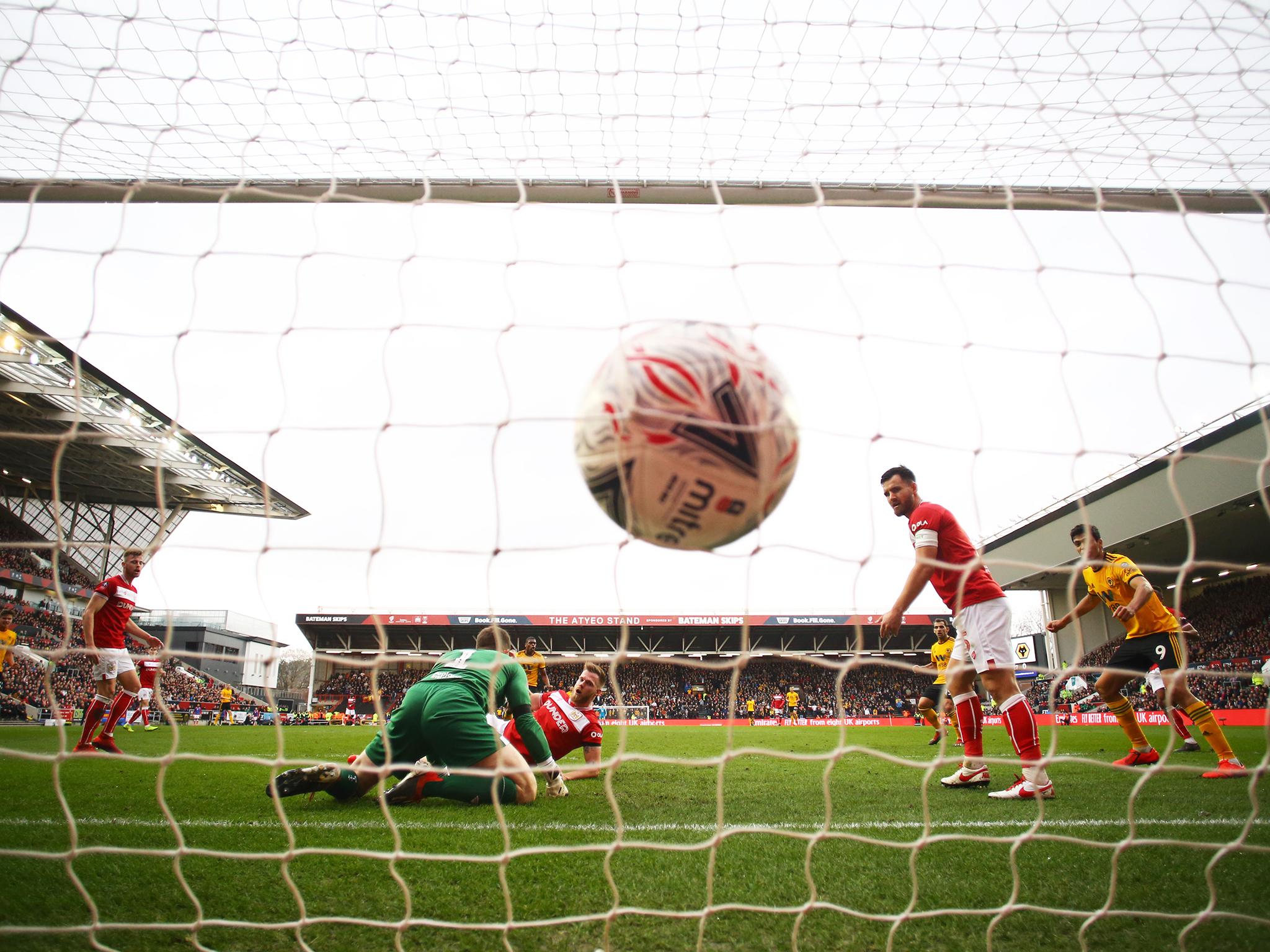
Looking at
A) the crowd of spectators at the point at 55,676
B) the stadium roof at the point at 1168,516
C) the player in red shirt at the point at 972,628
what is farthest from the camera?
the crowd of spectators at the point at 55,676

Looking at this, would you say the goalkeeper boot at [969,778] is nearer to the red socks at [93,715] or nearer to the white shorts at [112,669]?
the white shorts at [112,669]

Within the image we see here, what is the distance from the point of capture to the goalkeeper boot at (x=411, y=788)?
3865 mm

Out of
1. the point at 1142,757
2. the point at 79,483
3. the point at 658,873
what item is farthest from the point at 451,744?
the point at 79,483

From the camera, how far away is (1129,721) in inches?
212

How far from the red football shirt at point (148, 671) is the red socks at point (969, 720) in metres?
5.68

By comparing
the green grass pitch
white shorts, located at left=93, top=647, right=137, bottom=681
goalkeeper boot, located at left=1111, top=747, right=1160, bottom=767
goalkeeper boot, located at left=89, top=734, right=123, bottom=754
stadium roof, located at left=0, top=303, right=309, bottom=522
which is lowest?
goalkeeper boot, located at left=89, top=734, right=123, bottom=754

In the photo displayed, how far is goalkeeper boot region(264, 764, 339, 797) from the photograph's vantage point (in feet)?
11.3

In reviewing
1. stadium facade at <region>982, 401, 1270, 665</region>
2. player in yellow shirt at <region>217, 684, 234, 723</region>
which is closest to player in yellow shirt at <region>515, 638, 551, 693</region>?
stadium facade at <region>982, 401, 1270, 665</region>

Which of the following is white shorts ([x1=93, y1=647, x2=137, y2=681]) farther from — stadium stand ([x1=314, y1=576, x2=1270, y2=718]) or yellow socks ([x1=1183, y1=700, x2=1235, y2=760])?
stadium stand ([x1=314, y1=576, x2=1270, y2=718])

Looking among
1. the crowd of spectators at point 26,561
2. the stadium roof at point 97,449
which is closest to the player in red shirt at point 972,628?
the stadium roof at point 97,449

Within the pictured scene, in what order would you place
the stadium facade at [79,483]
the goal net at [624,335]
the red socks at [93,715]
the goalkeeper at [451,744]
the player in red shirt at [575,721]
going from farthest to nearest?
the stadium facade at [79,483]
the red socks at [93,715]
the player in red shirt at [575,721]
the goalkeeper at [451,744]
the goal net at [624,335]

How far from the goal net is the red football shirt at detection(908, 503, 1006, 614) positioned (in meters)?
0.17

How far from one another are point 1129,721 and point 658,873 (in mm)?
4679

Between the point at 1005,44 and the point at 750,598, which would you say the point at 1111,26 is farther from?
the point at 750,598
